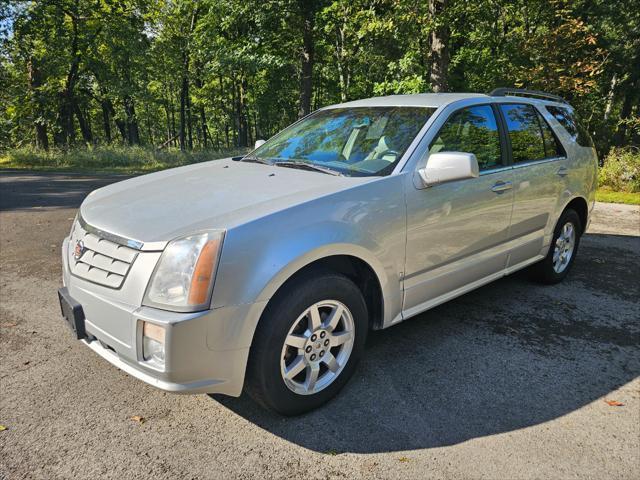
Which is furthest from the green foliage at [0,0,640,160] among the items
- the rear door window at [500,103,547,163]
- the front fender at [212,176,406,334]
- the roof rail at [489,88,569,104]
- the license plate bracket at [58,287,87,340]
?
the license plate bracket at [58,287,87,340]

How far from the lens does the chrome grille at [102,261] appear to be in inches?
91.8

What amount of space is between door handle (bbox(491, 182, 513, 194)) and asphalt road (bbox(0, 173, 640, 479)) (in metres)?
1.12

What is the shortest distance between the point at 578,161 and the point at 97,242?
441 cm

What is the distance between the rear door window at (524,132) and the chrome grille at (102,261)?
10.2ft

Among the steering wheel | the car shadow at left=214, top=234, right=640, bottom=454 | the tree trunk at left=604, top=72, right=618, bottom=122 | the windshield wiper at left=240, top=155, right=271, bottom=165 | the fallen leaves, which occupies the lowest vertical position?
the fallen leaves

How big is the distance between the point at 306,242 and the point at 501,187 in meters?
1.96

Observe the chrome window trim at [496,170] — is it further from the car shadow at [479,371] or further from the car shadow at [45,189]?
the car shadow at [45,189]

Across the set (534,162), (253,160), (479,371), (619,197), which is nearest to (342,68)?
(619,197)

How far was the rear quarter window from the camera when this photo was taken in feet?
15.3

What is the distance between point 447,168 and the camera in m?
2.98

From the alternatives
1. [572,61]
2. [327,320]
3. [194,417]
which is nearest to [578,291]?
[327,320]

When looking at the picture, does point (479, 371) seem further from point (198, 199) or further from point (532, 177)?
point (198, 199)

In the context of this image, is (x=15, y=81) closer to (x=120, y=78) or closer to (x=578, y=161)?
(x=120, y=78)

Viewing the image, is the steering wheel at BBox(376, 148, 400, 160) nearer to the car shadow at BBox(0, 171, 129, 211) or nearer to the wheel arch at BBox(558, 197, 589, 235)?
the wheel arch at BBox(558, 197, 589, 235)
